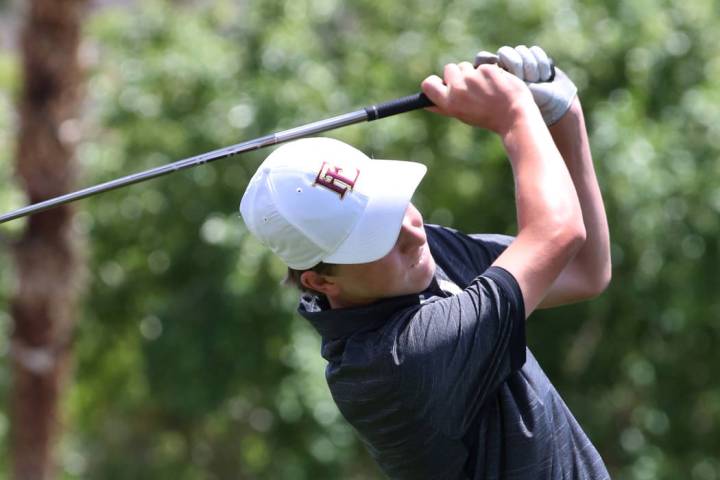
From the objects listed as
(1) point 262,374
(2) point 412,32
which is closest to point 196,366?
(1) point 262,374

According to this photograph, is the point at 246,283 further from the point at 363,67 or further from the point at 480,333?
the point at 480,333

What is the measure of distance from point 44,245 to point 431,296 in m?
6.14

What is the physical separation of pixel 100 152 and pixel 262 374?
193 cm

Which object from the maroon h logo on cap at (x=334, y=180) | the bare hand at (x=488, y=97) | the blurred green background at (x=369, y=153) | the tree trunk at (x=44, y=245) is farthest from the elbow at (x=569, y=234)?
the tree trunk at (x=44, y=245)

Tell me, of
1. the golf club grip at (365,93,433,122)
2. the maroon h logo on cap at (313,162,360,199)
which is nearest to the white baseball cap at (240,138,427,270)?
the maroon h logo on cap at (313,162,360,199)

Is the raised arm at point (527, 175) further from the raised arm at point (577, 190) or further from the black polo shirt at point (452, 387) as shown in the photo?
the raised arm at point (577, 190)

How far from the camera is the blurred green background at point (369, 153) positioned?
8227 millimetres

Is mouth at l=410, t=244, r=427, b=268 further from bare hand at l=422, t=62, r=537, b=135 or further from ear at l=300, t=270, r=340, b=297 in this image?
bare hand at l=422, t=62, r=537, b=135

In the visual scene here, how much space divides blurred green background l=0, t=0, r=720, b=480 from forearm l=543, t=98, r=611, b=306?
4.93 m

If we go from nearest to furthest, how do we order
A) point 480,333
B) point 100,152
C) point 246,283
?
1. point 480,333
2. point 246,283
3. point 100,152

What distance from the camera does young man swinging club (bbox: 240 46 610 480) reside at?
254cm

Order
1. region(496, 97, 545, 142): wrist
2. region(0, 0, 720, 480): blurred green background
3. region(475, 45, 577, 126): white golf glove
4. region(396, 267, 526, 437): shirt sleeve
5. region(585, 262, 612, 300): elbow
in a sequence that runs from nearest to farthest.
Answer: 1. region(396, 267, 526, 437): shirt sleeve
2. region(496, 97, 545, 142): wrist
3. region(475, 45, 577, 126): white golf glove
4. region(585, 262, 612, 300): elbow
5. region(0, 0, 720, 480): blurred green background

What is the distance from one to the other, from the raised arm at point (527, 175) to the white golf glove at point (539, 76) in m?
0.12

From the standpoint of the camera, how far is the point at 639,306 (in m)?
8.34
